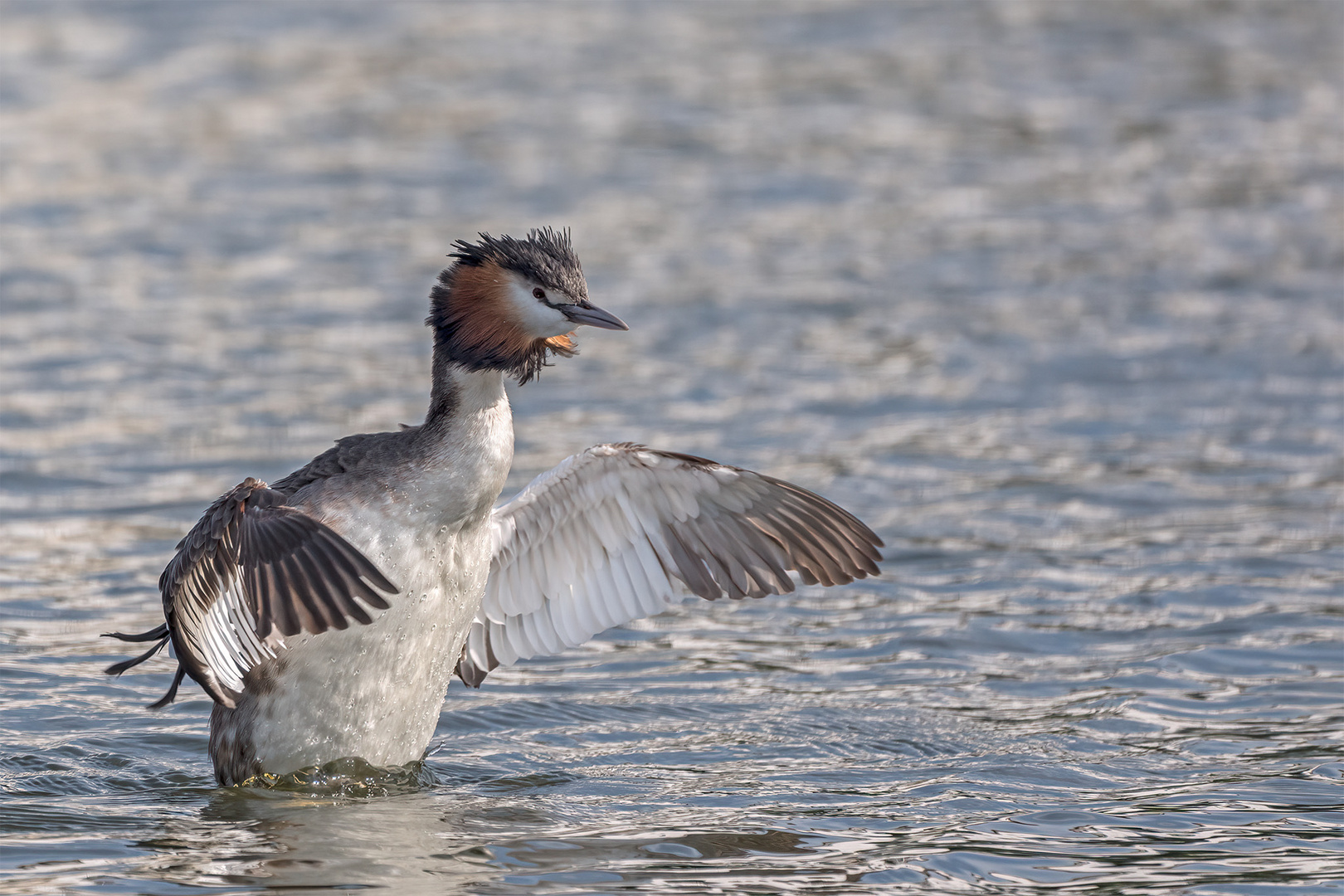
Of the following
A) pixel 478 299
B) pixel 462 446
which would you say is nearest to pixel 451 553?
pixel 462 446

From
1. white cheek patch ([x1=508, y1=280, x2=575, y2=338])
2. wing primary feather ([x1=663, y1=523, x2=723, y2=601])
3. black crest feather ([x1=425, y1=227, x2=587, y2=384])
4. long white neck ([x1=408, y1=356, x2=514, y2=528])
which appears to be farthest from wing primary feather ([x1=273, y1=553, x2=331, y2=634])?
wing primary feather ([x1=663, y1=523, x2=723, y2=601])

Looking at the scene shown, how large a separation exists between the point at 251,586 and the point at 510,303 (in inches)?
69.5

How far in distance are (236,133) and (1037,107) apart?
10.1 metres

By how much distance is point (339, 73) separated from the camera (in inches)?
1013

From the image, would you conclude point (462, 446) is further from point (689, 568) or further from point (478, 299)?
point (689, 568)

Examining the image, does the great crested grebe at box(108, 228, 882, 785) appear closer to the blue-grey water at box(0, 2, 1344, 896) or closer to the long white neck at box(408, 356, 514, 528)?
the long white neck at box(408, 356, 514, 528)

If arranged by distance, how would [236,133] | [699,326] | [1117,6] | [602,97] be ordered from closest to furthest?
[699,326]
[236,133]
[602,97]
[1117,6]

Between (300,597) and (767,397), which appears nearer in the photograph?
(300,597)

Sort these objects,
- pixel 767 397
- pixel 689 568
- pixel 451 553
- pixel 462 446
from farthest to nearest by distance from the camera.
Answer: pixel 767 397
pixel 689 568
pixel 451 553
pixel 462 446

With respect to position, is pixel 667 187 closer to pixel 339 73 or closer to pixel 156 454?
pixel 339 73

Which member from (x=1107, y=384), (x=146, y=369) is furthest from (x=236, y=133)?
(x=1107, y=384)

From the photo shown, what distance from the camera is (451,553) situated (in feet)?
27.5

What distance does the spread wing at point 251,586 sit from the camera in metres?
7.23

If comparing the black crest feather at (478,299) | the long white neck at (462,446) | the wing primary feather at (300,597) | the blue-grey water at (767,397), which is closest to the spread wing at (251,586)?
the wing primary feather at (300,597)
